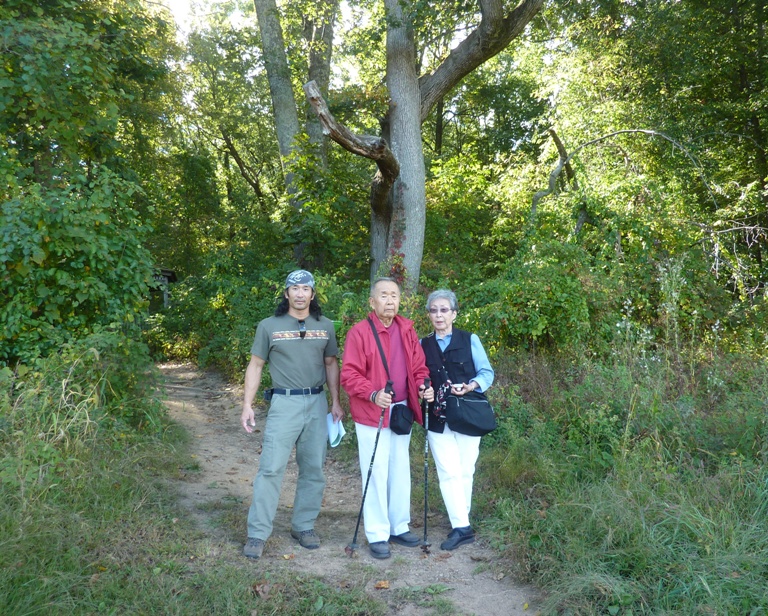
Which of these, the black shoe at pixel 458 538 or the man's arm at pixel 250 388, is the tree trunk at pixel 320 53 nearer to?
→ the man's arm at pixel 250 388

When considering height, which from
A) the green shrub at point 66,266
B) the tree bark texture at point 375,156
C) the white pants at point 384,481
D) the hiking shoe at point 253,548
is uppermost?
the tree bark texture at point 375,156

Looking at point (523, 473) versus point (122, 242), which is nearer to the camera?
point (523, 473)

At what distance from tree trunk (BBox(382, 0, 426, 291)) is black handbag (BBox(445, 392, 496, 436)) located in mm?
5872

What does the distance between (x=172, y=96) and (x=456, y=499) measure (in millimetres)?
15802

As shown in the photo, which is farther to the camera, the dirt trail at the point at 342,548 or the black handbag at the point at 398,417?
the black handbag at the point at 398,417

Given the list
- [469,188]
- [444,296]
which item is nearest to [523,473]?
[444,296]

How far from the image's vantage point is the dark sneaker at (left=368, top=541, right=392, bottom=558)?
4734 millimetres

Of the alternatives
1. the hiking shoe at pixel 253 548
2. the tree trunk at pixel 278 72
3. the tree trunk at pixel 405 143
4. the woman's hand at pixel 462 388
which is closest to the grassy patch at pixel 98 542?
the hiking shoe at pixel 253 548

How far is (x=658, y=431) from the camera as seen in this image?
5316mm

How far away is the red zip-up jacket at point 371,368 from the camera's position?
15.5ft

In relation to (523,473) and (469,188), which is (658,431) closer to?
(523,473)

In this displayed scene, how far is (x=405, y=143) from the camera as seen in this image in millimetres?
10711

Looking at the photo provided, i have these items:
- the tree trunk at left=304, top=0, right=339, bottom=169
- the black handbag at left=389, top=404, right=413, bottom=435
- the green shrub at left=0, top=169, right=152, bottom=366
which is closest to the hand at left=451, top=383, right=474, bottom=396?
the black handbag at left=389, top=404, right=413, bottom=435

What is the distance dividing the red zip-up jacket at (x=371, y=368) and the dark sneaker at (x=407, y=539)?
859 millimetres
